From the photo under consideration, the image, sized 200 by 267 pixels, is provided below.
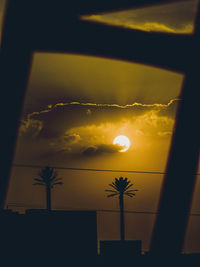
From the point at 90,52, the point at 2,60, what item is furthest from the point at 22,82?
the point at 90,52

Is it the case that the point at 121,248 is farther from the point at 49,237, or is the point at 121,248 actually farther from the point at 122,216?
the point at 122,216

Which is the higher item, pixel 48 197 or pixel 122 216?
pixel 122 216

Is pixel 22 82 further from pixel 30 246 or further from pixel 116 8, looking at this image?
pixel 30 246

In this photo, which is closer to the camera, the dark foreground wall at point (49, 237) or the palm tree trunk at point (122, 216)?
the dark foreground wall at point (49, 237)

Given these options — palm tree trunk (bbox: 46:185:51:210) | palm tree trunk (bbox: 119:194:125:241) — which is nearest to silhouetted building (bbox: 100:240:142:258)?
palm tree trunk (bbox: 46:185:51:210)

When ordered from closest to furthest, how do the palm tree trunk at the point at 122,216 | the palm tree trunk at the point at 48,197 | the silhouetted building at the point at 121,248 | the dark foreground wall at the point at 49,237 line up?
the dark foreground wall at the point at 49,237, the silhouetted building at the point at 121,248, the palm tree trunk at the point at 48,197, the palm tree trunk at the point at 122,216

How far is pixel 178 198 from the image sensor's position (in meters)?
16.3

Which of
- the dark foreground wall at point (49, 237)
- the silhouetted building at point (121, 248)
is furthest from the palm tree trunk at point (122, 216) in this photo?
the dark foreground wall at point (49, 237)

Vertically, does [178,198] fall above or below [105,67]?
below

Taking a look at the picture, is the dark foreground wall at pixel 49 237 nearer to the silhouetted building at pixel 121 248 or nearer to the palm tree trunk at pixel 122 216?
the silhouetted building at pixel 121 248

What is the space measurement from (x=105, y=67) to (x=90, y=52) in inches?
236

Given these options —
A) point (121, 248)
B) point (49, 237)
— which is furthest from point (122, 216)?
point (49, 237)

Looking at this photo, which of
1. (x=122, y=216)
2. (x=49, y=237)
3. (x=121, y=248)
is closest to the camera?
(x=49, y=237)

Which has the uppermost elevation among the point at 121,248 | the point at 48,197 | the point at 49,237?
the point at 48,197
